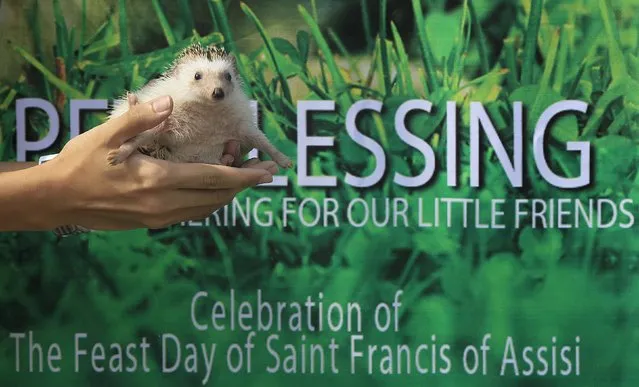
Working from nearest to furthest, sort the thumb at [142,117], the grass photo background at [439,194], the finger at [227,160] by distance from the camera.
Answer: the thumb at [142,117] < the finger at [227,160] < the grass photo background at [439,194]

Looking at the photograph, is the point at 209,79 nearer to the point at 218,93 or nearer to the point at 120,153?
the point at 218,93

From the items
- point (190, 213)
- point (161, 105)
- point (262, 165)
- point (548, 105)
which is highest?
point (548, 105)

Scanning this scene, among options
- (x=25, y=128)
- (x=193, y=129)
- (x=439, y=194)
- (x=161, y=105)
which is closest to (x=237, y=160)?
(x=193, y=129)

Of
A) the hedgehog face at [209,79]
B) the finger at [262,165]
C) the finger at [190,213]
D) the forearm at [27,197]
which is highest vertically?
the hedgehog face at [209,79]

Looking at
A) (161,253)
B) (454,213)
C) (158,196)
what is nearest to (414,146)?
(454,213)

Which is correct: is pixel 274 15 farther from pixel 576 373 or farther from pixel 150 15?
pixel 576 373

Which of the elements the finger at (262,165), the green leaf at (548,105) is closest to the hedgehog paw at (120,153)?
the finger at (262,165)

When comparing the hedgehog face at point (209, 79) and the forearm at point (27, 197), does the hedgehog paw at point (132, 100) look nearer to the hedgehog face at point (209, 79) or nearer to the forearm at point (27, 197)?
the hedgehog face at point (209, 79)
